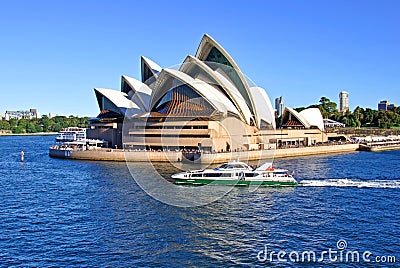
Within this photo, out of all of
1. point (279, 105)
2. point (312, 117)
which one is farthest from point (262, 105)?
point (279, 105)

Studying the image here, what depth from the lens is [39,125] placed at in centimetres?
15600

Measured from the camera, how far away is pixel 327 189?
26.7m

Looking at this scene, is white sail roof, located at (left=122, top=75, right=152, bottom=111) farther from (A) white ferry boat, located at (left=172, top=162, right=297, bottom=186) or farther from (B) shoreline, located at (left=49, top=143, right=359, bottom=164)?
(A) white ferry boat, located at (left=172, top=162, right=297, bottom=186)

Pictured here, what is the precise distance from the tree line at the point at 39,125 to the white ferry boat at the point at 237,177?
132 meters

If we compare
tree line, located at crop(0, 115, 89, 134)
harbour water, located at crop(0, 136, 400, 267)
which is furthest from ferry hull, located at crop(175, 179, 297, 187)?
tree line, located at crop(0, 115, 89, 134)

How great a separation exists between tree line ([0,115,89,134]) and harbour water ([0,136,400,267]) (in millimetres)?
130069

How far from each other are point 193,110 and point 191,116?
1153mm

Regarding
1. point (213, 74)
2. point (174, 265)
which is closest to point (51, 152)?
point (213, 74)

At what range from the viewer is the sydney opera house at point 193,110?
157ft

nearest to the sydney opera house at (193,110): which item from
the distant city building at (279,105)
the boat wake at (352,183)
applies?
the boat wake at (352,183)

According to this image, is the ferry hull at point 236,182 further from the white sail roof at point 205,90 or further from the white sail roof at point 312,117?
the white sail roof at point 312,117

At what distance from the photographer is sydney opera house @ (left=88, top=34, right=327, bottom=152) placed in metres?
47.8

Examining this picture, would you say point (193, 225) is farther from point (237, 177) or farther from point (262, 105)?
point (262, 105)

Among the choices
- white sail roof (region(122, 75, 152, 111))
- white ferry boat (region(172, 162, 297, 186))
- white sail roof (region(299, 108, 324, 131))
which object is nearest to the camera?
white ferry boat (region(172, 162, 297, 186))
